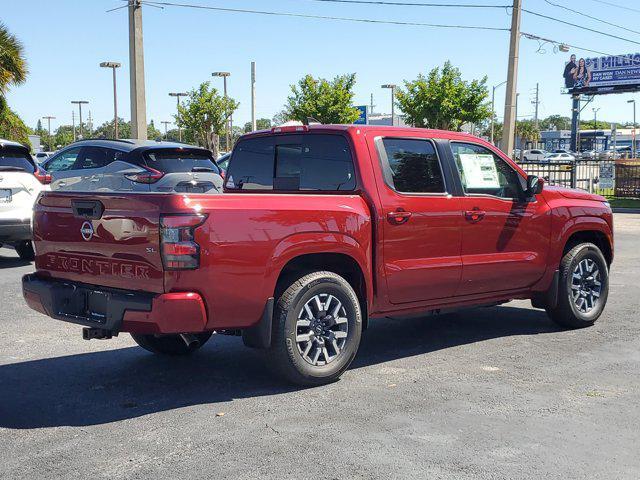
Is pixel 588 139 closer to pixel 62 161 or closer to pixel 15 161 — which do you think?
pixel 62 161

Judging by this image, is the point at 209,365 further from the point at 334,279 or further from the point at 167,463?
the point at 167,463

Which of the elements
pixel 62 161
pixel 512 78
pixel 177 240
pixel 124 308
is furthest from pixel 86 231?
pixel 512 78

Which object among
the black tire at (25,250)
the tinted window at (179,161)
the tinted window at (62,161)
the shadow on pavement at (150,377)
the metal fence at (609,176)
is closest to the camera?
the shadow on pavement at (150,377)

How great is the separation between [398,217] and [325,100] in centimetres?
3644

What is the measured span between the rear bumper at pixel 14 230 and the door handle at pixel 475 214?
7283 mm

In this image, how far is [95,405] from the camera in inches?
204

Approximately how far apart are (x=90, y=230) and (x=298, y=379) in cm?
175

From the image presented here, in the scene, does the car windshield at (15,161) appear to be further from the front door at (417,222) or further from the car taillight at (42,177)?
the front door at (417,222)

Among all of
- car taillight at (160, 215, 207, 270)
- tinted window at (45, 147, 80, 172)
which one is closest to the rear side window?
car taillight at (160, 215, 207, 270)

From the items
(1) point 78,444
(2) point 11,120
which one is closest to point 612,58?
(2) point 11,120

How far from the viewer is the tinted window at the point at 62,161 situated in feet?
49.8

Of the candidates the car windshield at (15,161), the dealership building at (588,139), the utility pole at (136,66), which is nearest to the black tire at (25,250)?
the car windshield at (15,161)

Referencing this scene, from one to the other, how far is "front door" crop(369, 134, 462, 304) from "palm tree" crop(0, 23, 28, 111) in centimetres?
2507

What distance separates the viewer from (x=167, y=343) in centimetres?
638
